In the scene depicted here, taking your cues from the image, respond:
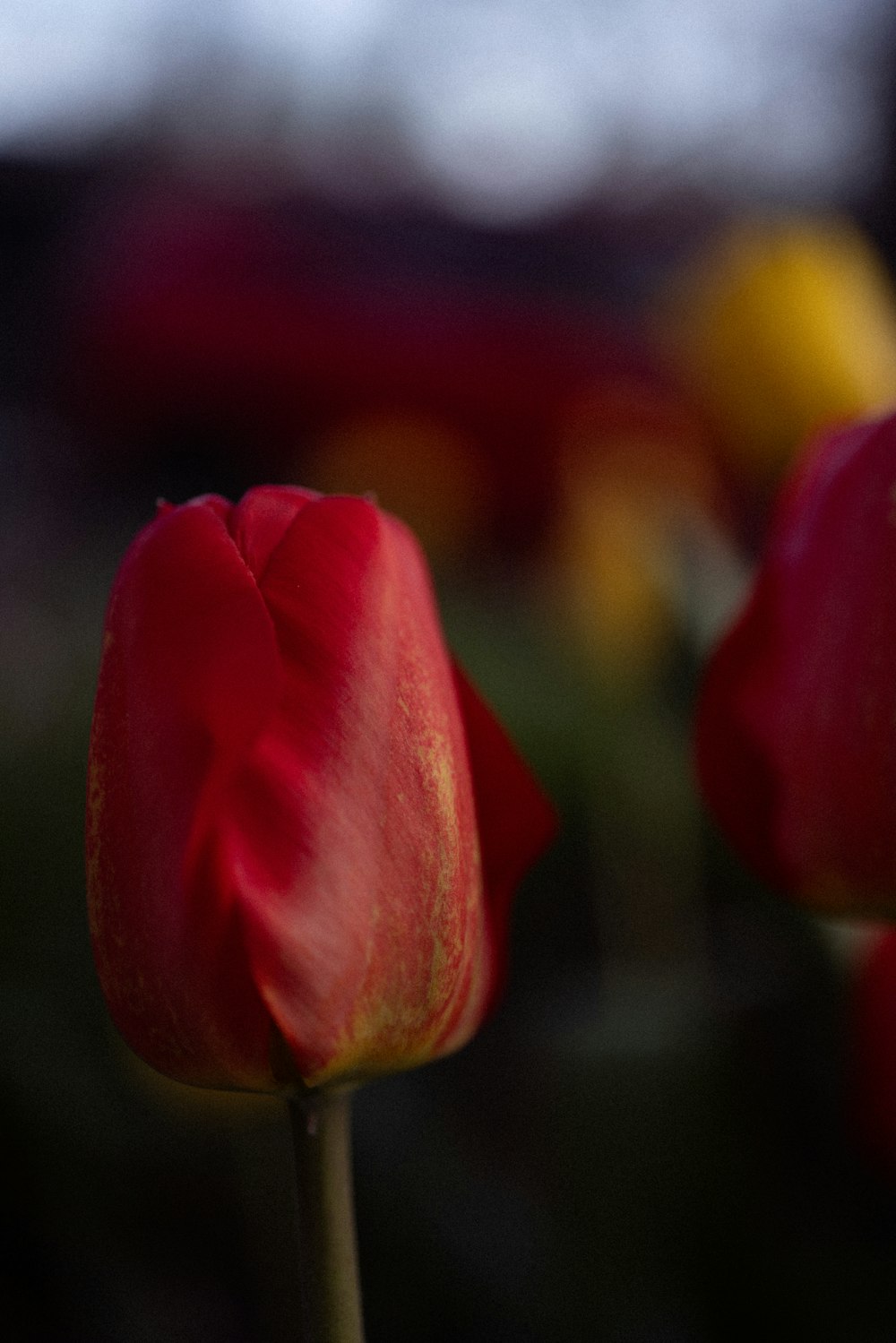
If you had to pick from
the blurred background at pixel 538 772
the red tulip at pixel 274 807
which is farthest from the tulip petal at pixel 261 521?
the blurred background at pixel 538 772

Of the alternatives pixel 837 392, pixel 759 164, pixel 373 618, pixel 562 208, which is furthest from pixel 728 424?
pixel 759 164

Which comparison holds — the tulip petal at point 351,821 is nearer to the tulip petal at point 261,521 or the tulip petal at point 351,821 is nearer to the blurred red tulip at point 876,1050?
the tulip petal at point 261,521

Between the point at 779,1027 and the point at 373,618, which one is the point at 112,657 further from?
the point at 779,1027

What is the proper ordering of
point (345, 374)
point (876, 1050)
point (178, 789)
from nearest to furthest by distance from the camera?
point (178, 789), point (876, 1050), point (345, 374)

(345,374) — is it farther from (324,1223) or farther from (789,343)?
(324,1223)

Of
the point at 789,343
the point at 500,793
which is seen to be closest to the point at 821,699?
the point at 500,793
